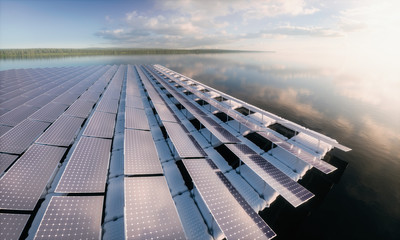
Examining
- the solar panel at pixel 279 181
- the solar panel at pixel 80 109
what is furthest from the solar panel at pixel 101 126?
the solar panel at pixel 279 181

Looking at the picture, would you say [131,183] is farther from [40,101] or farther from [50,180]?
[40,101]

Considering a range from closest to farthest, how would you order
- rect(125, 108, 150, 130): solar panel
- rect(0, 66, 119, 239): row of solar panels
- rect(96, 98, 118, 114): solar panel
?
rect(0, 66, 119, 239): row of solar panels → rect(125, 108, 150, 130): solar panel → rect(96, 98, 118, 114): solar panel

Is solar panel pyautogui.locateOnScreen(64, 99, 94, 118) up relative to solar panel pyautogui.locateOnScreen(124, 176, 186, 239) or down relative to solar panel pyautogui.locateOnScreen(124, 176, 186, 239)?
up

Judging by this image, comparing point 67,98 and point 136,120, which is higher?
point 67,98

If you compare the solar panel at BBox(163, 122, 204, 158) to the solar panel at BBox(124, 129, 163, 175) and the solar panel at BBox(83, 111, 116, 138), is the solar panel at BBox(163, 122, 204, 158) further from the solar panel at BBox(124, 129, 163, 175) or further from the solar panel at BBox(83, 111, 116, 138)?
the solar panel at BBox(83, 111, 116, 138)

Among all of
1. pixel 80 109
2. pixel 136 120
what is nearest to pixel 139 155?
pixel 136 120

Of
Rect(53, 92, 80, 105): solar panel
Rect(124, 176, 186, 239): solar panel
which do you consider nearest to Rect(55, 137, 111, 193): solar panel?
Rect(124, 176, 186, 239): solar panel
